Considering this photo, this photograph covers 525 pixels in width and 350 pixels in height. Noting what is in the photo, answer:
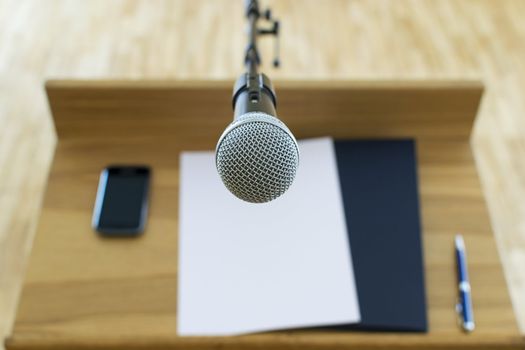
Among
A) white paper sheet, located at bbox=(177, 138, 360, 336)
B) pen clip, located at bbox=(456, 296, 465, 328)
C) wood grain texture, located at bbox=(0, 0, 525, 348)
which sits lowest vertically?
pen clip, located at bbox=(456, 296, 465, 328)

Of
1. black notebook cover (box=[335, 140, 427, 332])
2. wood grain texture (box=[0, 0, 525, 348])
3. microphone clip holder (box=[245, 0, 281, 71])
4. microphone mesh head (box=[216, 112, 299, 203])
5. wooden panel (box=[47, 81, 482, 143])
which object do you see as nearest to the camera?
microphone mesh head (box=[216, 112, 299, 203])

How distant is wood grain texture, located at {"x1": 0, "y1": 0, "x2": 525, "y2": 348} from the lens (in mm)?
2158

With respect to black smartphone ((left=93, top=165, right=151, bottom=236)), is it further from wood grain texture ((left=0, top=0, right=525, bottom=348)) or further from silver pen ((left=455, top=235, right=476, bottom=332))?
wood grain texture ((left=0, top=0, right=525, bottom=348))

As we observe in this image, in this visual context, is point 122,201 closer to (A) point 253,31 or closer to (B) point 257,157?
(A) point 253,31

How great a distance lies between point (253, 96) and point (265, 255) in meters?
0.42

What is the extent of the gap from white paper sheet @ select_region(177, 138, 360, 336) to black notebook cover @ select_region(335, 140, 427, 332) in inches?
0.9

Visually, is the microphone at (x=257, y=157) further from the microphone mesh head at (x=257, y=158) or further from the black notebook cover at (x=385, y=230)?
the black notebook cover at (x=385, y=230)

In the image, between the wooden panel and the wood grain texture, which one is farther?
the wood grain texture

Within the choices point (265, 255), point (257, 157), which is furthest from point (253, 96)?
point (265, 255)

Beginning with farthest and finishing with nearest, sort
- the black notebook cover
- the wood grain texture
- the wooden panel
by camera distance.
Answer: the wood grain texture < the wooden panel < the black notebook cover

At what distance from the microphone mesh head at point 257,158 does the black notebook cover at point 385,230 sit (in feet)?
1.44

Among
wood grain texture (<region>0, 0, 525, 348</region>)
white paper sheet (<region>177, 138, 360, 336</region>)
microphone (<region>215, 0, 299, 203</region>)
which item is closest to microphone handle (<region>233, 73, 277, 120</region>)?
microphone (<region>215, 0, 299, 203</region>)

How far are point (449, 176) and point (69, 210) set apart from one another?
2.31 feet

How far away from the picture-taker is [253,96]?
0.72 m
